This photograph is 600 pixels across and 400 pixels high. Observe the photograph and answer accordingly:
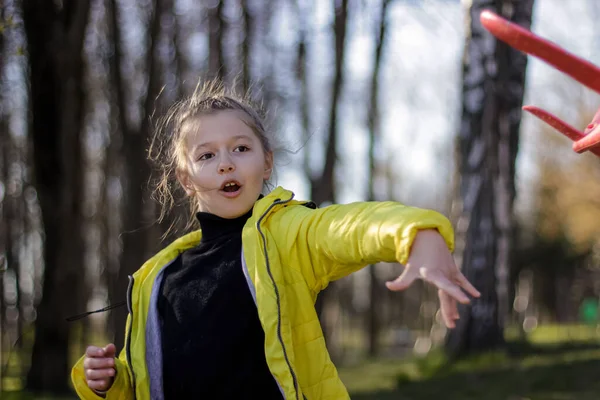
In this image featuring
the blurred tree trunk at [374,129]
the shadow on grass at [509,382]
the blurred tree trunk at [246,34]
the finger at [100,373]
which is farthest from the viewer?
the blurred tree trunk at [246,34]

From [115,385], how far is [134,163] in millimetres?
7706

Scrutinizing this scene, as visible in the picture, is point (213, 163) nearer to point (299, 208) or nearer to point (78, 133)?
point (299, 208)

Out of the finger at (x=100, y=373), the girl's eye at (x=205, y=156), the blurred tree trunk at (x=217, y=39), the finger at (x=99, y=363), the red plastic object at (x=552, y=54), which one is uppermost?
the blurred tree trunk at (x=217, y=39)

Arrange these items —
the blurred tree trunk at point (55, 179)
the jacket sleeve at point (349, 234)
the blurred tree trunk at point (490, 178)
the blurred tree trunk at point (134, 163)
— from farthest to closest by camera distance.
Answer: the blurred tree trunk at point (55, 179) → the blurred tree trunk at point (134, 163) → the blurred tree trunk at point (490, 178) → the jacket sleeve at point (349, 234)

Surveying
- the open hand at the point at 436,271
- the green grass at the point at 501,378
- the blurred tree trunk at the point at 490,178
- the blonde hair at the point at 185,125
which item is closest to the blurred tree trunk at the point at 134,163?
the green grass at the point at 501,378

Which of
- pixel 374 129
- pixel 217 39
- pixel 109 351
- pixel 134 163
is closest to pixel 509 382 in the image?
pixel 109 351

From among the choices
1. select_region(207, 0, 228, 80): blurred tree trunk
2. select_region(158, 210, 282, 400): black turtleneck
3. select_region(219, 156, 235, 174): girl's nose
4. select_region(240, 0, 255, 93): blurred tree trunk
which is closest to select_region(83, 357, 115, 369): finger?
select_region(158, 210, 282, 400): black turtleneck

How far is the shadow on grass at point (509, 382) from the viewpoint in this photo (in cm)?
597

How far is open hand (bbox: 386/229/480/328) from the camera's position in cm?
157

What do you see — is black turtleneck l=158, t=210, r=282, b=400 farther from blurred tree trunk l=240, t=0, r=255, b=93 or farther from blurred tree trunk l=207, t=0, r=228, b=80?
blurred tree trunk l=240, t=0, r=255, b=93

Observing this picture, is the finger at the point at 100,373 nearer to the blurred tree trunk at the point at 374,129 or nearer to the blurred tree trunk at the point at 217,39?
the blurred tree trunk at the point at 217,39

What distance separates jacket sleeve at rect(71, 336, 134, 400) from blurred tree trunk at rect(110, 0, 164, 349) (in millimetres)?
6872

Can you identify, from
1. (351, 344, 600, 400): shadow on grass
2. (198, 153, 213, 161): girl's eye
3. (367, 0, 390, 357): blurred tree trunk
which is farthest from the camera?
(367, 0, 390, 357): blurred tree trunk

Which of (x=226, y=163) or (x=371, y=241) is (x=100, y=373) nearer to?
(x=226, y=163)
